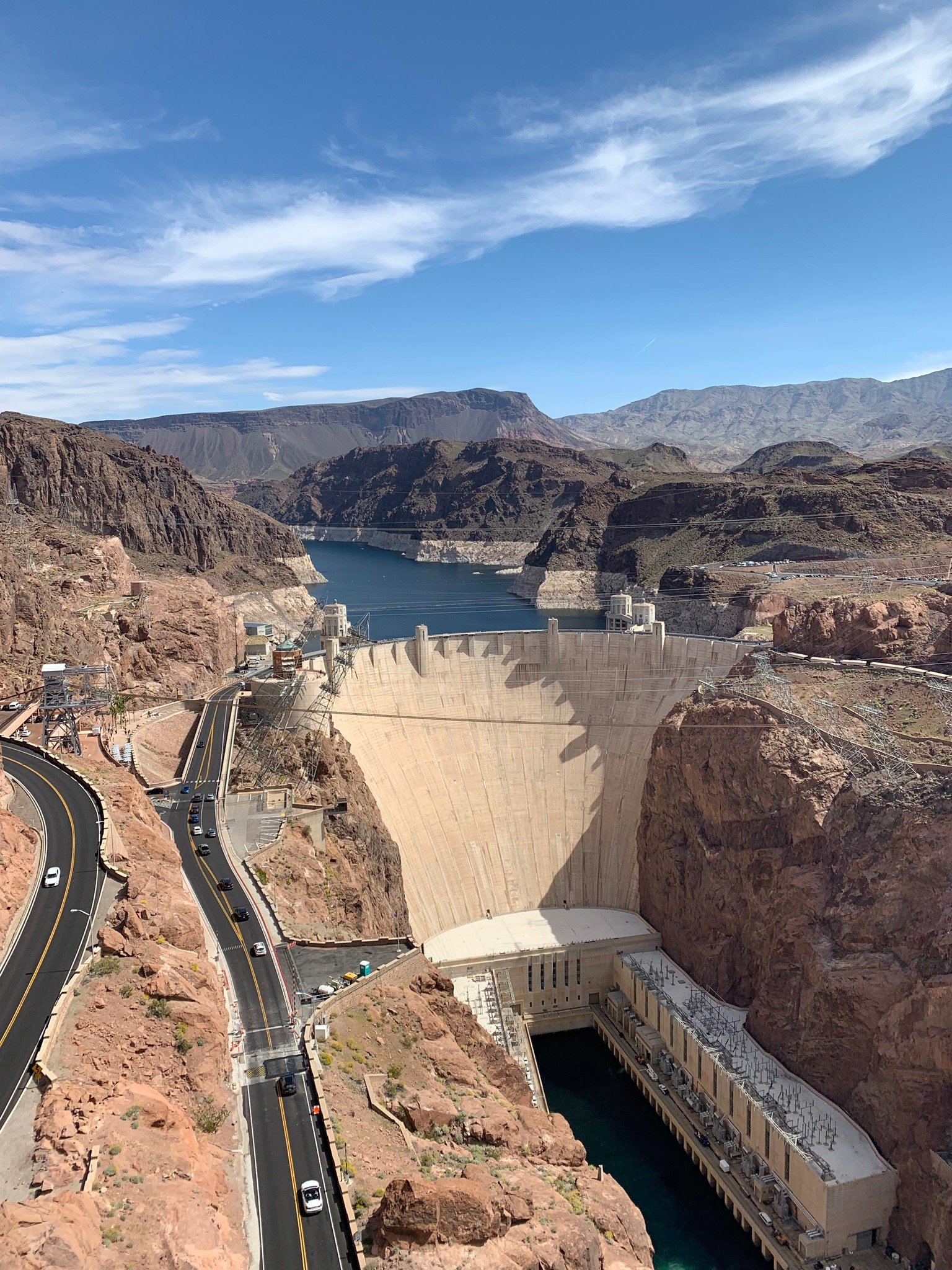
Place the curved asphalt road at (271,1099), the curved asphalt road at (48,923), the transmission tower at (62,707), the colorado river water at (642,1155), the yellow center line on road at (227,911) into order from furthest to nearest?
the transmission tower at (62,707) → the colorado river water at (642,1155) → the yellow center line on road at (227,911) → the curved asphalt road at (48,923) → the curved asphalt road at (271,1099)

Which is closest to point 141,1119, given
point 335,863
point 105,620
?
point 335,863

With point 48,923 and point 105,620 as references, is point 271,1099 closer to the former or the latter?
point 48,923

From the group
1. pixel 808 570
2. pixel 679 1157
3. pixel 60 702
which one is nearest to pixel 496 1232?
pixel 679 1157

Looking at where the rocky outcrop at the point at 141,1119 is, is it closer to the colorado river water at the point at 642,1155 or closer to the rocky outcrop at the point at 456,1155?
the rocky outcrop at the point at 456,1155

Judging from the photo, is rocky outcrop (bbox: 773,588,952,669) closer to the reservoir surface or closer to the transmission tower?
the transmission tower

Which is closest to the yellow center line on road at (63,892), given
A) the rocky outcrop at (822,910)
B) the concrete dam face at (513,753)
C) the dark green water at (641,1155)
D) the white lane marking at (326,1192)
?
the white lane marking at (326,1192)

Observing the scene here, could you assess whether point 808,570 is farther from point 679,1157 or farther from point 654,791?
point 679,1157

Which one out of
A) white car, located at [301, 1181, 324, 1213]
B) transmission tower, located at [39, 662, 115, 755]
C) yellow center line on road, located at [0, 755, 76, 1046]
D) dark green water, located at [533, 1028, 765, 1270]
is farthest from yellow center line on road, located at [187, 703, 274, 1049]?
dark green water, located at [533, 1028, 765, 1270]
